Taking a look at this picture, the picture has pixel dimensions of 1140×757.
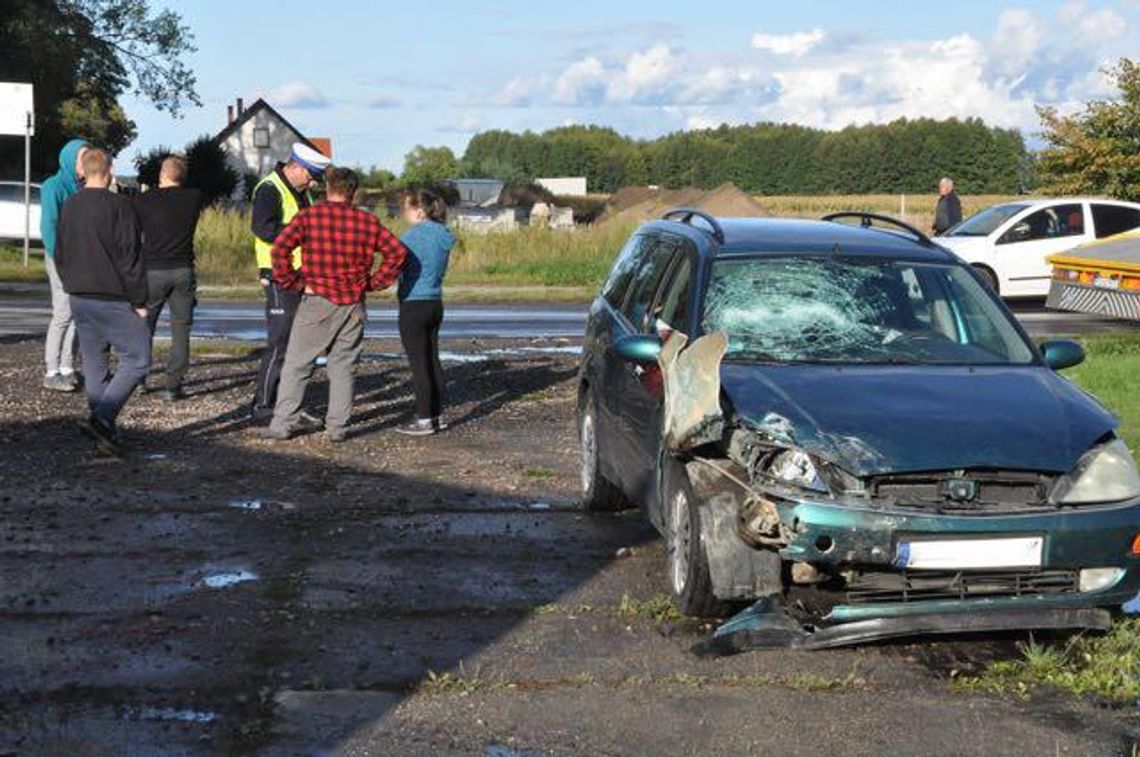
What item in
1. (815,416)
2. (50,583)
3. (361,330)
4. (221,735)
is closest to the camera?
(221,735)

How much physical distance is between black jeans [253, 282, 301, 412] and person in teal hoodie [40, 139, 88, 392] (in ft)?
4.64

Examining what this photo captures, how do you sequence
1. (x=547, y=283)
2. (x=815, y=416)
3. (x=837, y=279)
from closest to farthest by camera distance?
1. (x=815, y=416)
2. (x=837, y=279)
3. (x=547, y=283)

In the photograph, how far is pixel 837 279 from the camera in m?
8.14

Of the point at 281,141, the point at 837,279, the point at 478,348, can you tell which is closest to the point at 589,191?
the point at 281,141

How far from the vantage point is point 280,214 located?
12.1 metres

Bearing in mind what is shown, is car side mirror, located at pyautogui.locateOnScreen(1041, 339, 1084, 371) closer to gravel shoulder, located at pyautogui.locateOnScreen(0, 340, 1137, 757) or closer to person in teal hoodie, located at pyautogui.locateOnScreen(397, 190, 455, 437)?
gravel shoulder, located at pyautogui.locateOnScreen(0, 340, 1137, 757)

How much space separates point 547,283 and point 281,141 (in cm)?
5760

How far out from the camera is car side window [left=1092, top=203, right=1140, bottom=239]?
2616cm

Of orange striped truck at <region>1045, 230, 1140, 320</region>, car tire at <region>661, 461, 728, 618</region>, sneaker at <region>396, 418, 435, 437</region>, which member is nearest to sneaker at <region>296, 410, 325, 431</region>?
sneaker at <region>396, 418, 435, 437</region>

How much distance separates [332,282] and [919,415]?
558 cm

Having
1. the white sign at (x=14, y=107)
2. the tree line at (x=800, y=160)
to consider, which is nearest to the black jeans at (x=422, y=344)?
the white sign at (x=14, y=107)

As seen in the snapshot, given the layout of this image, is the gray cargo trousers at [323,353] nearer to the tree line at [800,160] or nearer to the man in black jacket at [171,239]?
the man in black jacket at [171,239]

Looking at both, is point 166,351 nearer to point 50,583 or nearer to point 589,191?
point 50,583

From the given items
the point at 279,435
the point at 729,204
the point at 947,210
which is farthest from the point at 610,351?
the point at 729,204
